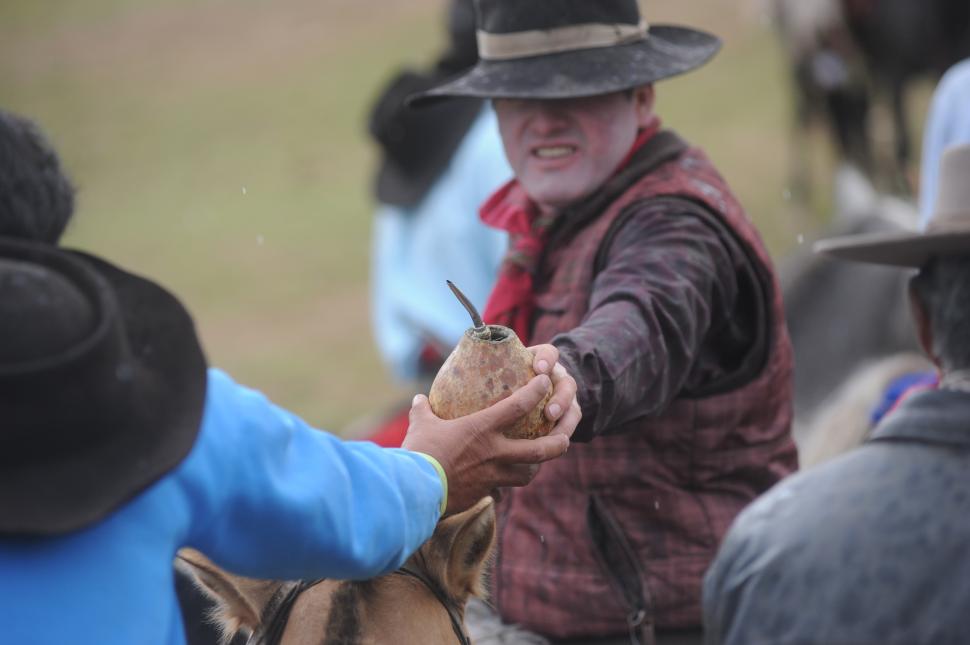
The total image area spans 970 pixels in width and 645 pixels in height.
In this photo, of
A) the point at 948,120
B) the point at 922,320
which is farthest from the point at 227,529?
the point at 948,120

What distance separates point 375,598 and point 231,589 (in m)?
0.24

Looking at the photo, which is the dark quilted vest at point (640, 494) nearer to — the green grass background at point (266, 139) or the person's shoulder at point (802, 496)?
the person's shoulder at point (802, 496)

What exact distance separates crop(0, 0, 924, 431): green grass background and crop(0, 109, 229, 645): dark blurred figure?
6.33m

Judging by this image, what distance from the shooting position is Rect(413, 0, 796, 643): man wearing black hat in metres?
2.86

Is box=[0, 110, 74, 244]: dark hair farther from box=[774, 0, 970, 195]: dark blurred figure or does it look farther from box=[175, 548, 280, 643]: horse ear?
box=[774, 0, 970, 195]: dark blurred figure

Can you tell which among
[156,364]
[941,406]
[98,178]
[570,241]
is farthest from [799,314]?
[98,178]

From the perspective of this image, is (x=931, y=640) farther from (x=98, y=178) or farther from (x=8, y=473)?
(x=98, y=178)

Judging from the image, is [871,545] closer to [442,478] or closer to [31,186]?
[442,478]

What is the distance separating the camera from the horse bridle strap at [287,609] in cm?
225

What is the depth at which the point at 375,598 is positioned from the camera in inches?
88.3

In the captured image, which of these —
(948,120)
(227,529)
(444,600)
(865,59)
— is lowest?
(865,59)

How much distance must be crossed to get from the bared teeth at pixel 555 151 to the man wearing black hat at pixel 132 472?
1.15 m

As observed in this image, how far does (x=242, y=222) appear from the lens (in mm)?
15695

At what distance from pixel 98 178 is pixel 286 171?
284cm
